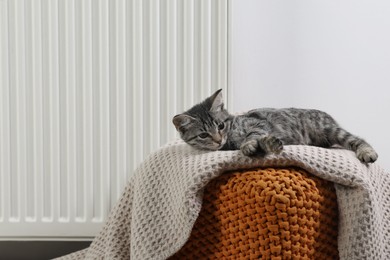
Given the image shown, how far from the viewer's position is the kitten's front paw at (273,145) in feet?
3.80

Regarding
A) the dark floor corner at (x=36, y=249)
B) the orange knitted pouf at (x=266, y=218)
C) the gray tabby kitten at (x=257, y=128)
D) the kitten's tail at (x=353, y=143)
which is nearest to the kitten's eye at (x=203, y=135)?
the gray tabby kitten at (x=257, y=128)

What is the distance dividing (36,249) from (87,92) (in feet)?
2.03

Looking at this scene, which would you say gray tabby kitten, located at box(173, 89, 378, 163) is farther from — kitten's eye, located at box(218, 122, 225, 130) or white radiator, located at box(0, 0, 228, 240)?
white radiator, located at box(0, 0, 228, 240)

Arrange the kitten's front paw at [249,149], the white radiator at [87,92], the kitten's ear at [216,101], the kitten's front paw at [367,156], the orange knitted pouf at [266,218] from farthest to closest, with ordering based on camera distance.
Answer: the white radiator at [87,92]
the kitten's ear at [216,101]
the kitten's front paw at [367,156]
the kitten's front paw at [249,149]
the orange knitted pouf at [266,218]

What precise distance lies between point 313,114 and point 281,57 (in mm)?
387

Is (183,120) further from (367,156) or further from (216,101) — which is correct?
(367,156)

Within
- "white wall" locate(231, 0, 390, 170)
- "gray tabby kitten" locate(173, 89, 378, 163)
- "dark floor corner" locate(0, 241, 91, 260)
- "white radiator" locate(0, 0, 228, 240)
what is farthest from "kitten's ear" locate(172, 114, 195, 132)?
"dark floor corner" locate(0, 241, 91, 260)

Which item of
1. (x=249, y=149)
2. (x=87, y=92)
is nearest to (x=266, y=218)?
(x=249, y=149)

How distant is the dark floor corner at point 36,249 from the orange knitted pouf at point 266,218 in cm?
82

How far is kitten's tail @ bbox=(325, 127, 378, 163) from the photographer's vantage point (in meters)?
1.32

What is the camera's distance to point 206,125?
1386 millimetres

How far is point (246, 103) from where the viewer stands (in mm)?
1891

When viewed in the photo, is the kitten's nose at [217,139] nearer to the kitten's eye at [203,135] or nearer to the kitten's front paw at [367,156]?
the kitten's eye at [203,135]

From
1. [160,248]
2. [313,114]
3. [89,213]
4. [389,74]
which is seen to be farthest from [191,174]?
[389,74]
